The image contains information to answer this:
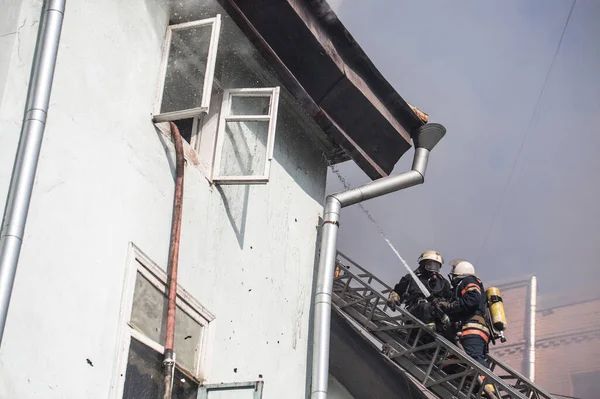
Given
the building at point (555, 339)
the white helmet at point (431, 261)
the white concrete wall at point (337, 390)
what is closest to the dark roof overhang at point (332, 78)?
the white helmet at point (431, 261)

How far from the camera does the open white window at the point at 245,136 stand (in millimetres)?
9125

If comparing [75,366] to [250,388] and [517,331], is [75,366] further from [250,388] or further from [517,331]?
[517,331]

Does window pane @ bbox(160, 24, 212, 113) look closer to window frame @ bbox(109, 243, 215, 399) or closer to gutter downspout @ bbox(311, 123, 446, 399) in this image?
window frame @ bbox(109, 243, 215, 399)

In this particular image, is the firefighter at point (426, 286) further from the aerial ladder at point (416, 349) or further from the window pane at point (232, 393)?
the window pane at point (232, 393)

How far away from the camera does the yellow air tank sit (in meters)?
12.3

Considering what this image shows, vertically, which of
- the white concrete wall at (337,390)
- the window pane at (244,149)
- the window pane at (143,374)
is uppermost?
the window pane at (244,149)

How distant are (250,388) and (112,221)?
5.81 feet

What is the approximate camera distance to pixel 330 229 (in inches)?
417

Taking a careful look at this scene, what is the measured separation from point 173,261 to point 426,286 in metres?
5.30

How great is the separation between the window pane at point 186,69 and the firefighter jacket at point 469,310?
4.92 m

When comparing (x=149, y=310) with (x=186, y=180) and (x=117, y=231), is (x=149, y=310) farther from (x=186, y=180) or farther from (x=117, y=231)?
(x=186, y=180)

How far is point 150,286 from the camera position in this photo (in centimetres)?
784

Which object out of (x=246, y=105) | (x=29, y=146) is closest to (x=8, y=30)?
(x=29, y=146)

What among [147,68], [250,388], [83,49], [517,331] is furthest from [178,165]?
[517,331]
